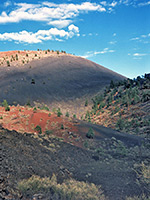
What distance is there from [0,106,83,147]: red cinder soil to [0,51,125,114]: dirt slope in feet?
52.0

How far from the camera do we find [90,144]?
1820 cm

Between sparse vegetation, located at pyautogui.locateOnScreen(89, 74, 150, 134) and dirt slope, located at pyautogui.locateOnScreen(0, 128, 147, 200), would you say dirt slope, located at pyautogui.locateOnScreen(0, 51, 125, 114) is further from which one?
dirt slope, located at pyautogui.locateOnScreen(0, 128, 147, 200)

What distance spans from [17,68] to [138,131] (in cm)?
4396

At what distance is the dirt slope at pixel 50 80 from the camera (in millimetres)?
43688

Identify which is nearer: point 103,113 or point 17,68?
point 103,113

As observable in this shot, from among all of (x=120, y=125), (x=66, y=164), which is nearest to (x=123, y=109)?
(x=120, y=125)

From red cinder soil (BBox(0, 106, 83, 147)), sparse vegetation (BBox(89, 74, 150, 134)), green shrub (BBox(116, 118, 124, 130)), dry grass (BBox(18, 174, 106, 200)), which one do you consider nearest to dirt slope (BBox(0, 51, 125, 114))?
sparse vegetation (BBox(89, 74, 150, 134))

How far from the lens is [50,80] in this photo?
55.1m

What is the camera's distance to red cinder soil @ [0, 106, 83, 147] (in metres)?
18.4

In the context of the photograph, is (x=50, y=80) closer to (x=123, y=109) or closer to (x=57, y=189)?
(x=123, y=109)

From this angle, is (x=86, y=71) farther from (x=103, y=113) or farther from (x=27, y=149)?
(x=27, y=149)

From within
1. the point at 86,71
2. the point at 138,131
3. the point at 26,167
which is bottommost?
the point at 138,131

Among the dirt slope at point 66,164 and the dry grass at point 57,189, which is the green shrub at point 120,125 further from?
the dry grass at point 57,189

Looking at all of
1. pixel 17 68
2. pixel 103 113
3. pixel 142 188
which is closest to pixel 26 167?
pixel 142 188
